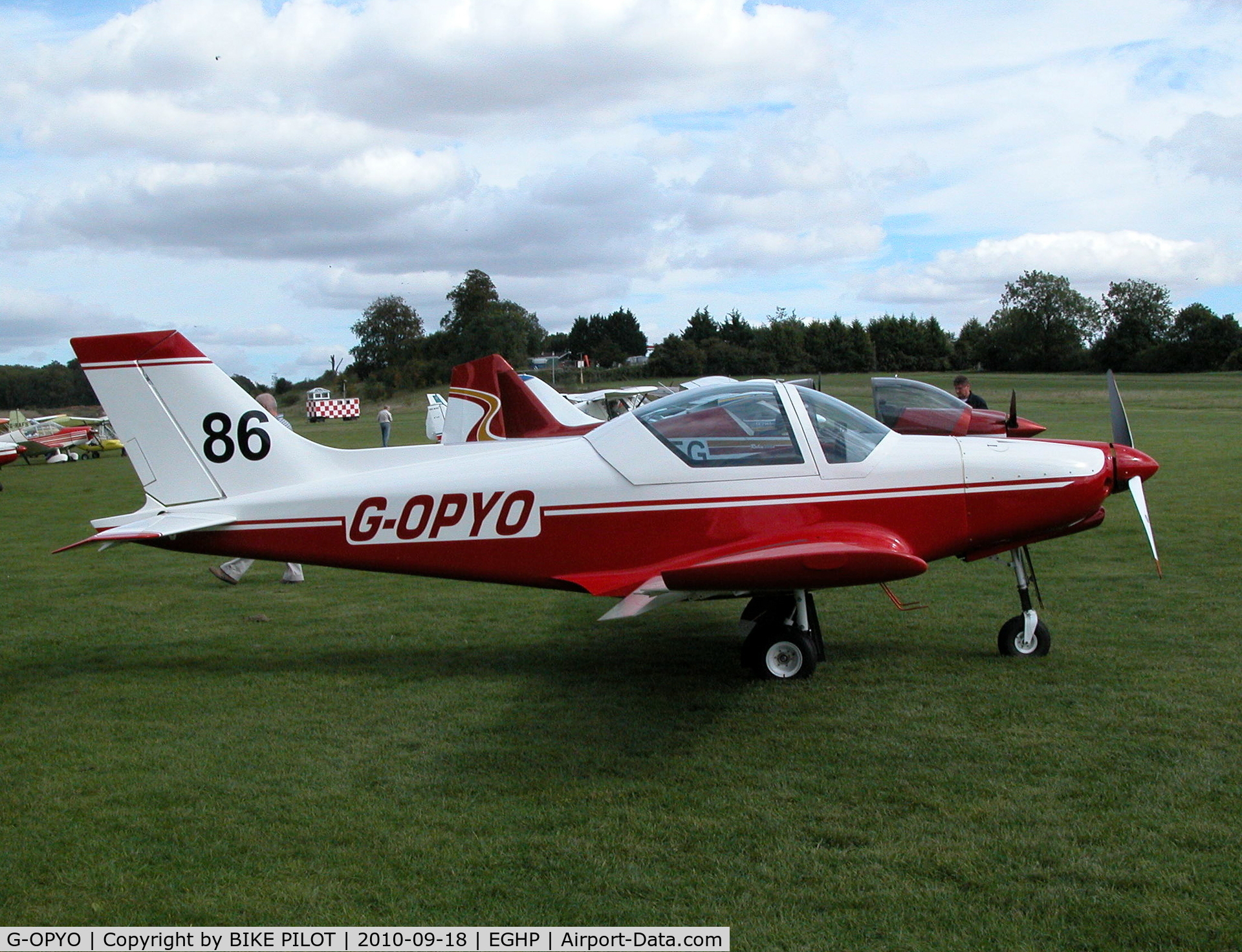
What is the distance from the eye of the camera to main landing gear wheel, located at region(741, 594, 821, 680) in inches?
232

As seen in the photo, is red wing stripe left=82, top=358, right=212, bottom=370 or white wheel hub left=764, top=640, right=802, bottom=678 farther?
red wing stripe left=82, top=358, right=212, bottom=370

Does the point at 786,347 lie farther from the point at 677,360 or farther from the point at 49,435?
the point at 49,435

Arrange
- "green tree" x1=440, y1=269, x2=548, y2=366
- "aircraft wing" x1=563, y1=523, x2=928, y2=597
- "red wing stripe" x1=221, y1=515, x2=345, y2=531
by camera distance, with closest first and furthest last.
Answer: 1. "aircraft wing" x1=563, y1=523, x2=928, y2=597
2. "red wing stripe" x1=221, y1=515, x2=345, y2=531
3. "green tree" x1=440, y1=269, x2=548, y2=366

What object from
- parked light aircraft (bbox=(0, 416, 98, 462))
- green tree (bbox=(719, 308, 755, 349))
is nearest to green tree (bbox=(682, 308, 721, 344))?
green tree (bbox=(719, 308, 755, 349))

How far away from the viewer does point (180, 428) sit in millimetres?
6305

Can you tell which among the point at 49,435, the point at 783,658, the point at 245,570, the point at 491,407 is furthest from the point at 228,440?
the point at 49,435

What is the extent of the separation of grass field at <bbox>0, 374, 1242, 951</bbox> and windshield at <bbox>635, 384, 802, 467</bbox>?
1383 millimetres

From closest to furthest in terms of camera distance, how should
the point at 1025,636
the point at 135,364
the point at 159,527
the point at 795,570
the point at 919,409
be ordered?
1. the point at 795,570
2. the point at 159,527
3. the point at 1025,636
4. the point at 135,364
5. the point at 919,409

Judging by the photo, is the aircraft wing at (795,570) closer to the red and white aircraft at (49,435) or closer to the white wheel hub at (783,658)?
the white wheel hub at (783,658)

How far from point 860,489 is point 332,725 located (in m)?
3.30

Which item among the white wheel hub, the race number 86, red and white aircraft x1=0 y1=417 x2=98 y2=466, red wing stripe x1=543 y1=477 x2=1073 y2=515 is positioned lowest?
the white wheel hub

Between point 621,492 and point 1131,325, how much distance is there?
86.5m

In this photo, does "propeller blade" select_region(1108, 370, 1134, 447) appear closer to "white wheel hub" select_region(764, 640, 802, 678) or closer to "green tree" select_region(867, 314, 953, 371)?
"white wheel hub" select_region(764, 640, 802, 678)

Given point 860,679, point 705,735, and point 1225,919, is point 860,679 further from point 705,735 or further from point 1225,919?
point 1225,919
